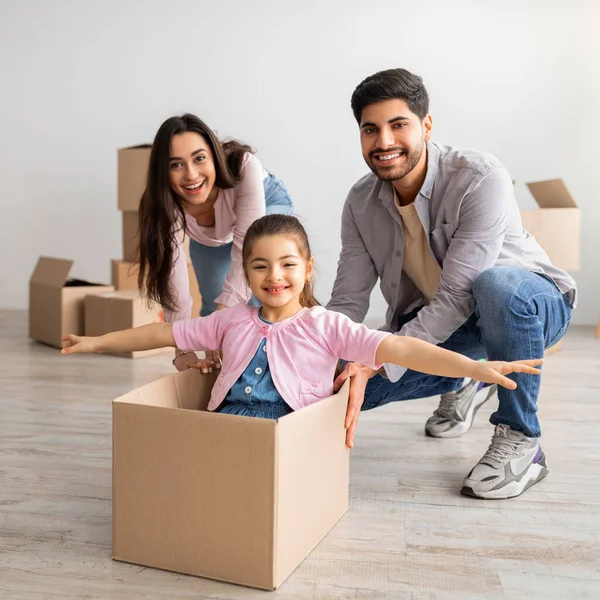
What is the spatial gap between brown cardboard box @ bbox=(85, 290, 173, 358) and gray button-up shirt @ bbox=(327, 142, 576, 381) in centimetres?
143

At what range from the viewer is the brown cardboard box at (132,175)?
11.3 feet

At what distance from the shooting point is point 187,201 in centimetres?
204

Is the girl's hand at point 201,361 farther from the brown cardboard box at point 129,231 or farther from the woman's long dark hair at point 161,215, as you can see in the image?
the brown cardboard box at point 129,231

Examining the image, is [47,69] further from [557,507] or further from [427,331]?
[557,507]

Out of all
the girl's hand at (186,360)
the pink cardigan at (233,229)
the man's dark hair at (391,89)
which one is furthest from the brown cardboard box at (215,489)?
the man's dark hair at (391,89)

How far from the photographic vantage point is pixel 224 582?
1.29m

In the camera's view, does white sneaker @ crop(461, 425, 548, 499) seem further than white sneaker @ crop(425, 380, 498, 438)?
No

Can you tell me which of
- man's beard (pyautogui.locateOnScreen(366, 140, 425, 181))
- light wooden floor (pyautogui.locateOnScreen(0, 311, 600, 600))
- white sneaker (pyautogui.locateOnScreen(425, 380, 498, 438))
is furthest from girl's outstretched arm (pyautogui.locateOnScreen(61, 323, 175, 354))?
white sneaker (pyautogui.locateOnScreen(425, 380, 498, 438))

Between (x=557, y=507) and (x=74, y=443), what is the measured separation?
1184 mm

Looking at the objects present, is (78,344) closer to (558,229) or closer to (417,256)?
(417,256)

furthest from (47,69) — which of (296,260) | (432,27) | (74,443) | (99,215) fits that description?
(296,260)

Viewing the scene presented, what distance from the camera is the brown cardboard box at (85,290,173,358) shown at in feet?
10.5

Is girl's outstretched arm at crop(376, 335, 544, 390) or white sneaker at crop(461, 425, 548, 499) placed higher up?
girl's outstretched arm at crop(376, 335, 544, 390)

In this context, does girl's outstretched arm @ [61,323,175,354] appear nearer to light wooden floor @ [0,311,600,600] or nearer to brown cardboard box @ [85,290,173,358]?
light wooden floor @ [0,311,600,600]
